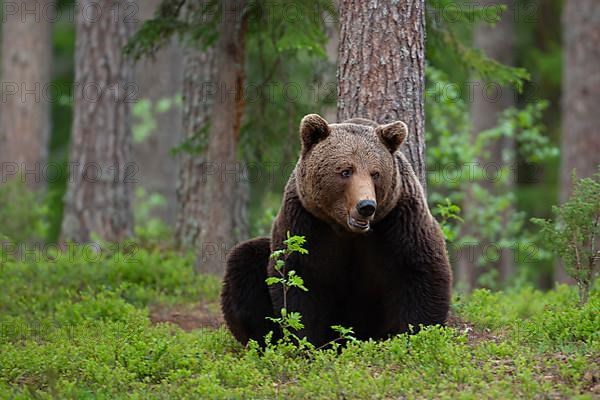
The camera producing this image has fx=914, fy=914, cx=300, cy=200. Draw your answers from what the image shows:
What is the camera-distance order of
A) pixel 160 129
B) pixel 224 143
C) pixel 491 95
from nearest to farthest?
pixel 224 143 < pixel 491 95 < pixel 160 129

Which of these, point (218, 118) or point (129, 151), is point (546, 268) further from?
point (218, 118)

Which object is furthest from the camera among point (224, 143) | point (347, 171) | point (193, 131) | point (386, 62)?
→ point (193, 131)

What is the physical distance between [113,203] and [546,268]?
13675 mm

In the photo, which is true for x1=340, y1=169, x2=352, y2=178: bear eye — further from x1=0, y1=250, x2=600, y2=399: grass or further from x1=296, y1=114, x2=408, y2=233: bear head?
x1=0, y1=250, x2=600, y2=399: grass

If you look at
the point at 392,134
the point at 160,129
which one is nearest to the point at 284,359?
the point at 392,134

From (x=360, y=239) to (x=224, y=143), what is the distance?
12.9 feet

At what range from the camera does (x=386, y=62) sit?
7.93 meters

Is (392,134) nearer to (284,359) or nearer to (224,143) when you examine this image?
(284,359)

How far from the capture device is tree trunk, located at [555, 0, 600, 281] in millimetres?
15586

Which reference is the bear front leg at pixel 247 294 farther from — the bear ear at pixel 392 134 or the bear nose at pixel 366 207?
the bear nose at pixel 366 207

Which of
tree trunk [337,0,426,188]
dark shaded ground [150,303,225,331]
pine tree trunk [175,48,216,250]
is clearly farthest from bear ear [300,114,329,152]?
pine tree trunk [175,48,216,250]

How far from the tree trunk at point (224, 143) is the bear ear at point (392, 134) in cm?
373

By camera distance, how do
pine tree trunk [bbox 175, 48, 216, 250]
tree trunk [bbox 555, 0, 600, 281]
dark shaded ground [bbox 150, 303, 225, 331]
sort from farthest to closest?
tree trunk [bbox 555, 0, 600, 281], pine tree trunk [bbox 175, 48, 216, 250], dark shaded ground [bbox 150, 303, 225, 331]

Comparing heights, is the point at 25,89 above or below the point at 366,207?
above
